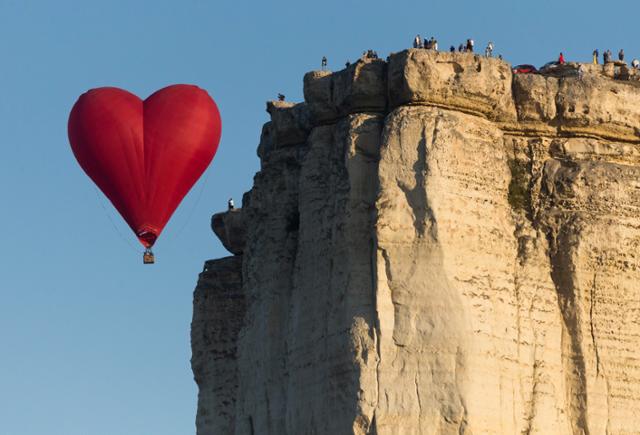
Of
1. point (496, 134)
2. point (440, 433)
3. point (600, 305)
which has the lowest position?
point (440, 433)

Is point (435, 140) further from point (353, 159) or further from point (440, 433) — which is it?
point (440, 433)

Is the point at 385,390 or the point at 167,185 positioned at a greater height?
the point at 167,185

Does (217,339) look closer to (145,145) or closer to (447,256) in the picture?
(145,145)

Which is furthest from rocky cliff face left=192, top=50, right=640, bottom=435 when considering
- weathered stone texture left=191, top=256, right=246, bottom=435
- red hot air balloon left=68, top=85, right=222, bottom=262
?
weathered stone texture left=191, top=256, right=246, bottom=435

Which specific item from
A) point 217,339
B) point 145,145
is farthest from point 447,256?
point 217,339

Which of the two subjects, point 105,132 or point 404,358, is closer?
point 404,358

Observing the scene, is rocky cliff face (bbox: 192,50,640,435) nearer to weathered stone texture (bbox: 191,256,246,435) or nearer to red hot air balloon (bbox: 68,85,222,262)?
red hot air balloon (bbox: 68,85,222,262)

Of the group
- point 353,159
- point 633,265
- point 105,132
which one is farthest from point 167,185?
point 633,265
